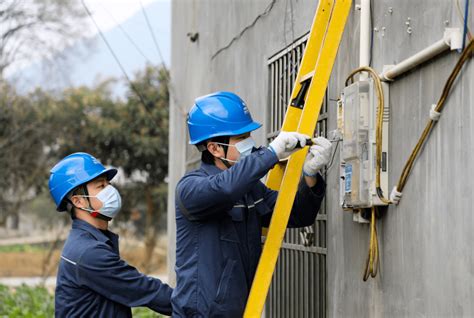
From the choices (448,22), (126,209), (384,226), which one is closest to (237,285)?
(384,226)

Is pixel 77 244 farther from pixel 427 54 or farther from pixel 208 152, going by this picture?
pixel 427 54

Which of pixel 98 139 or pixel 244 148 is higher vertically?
pixel 98 139

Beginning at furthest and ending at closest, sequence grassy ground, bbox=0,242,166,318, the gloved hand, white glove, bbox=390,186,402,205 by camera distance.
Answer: grassy ground, bbox=0,242,166,318
the gloved hand
white glove, bbox=390,186,402,205

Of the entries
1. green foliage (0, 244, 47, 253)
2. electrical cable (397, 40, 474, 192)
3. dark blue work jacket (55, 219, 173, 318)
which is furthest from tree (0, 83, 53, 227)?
electrical cable (397, 40, 474, 192)

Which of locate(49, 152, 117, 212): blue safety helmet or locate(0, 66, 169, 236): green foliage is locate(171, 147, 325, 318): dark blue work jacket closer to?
locate(49, 152, 117, 212): blue safety helmet

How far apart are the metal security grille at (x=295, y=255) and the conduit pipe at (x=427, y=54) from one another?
46.1 inches

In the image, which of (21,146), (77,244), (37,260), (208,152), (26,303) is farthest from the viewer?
(37,260)

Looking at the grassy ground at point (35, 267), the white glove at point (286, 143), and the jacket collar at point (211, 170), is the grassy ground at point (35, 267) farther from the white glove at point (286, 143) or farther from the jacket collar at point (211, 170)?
the white glove at point (286, 143)

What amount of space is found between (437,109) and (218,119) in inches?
49.3

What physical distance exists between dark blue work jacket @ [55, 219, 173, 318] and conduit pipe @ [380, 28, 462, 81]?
1.77m

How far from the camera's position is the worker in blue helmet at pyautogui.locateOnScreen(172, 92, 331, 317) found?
396 centimetres

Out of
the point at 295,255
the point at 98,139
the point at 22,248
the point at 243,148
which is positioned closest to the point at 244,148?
the point at 243,148

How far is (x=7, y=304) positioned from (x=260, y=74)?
8.04 metres

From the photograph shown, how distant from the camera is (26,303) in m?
13.5
